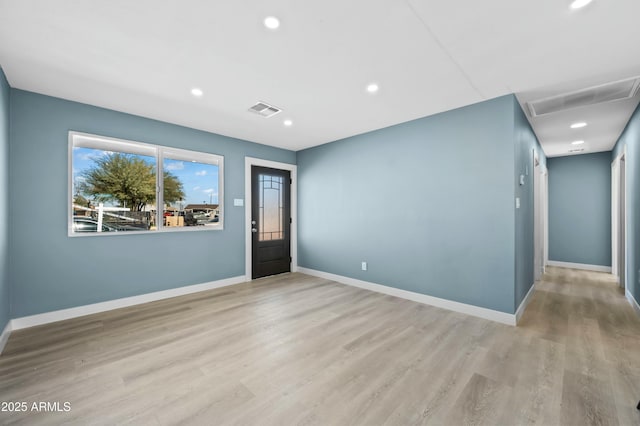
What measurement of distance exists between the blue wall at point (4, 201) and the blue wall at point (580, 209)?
31.8ft

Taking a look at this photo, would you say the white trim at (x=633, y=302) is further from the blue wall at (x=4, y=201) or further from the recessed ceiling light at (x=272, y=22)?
the blue wall at (x=4, y=201)

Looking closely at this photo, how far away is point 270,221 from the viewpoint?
215 inches

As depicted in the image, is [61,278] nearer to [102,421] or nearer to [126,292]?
[126,292]

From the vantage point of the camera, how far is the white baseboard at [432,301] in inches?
123

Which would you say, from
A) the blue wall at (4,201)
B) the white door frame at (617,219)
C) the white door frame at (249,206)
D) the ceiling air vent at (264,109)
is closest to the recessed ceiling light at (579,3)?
the ceiling air vent at (264,109)

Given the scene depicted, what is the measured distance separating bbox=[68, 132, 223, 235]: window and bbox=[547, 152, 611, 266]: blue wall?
774 cm

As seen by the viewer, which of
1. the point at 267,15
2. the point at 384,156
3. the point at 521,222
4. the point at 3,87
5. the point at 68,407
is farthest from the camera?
the point at 384,156

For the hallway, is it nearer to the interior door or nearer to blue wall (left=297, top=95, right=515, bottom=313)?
blue wall (left=297, top=95, right=515, bottom=313)

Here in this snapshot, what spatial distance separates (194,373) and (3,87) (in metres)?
3.38

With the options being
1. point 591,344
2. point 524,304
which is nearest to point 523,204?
point 524,304

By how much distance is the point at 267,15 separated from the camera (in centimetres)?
186

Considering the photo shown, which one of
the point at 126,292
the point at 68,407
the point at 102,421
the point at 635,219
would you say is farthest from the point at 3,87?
the point at 635,219

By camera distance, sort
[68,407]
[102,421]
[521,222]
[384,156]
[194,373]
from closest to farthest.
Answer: [102,421], [68,407], [194,373], [521,222], [384,156]

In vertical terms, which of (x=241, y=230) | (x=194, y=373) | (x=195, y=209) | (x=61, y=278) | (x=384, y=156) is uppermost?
(x=384, y=156)
